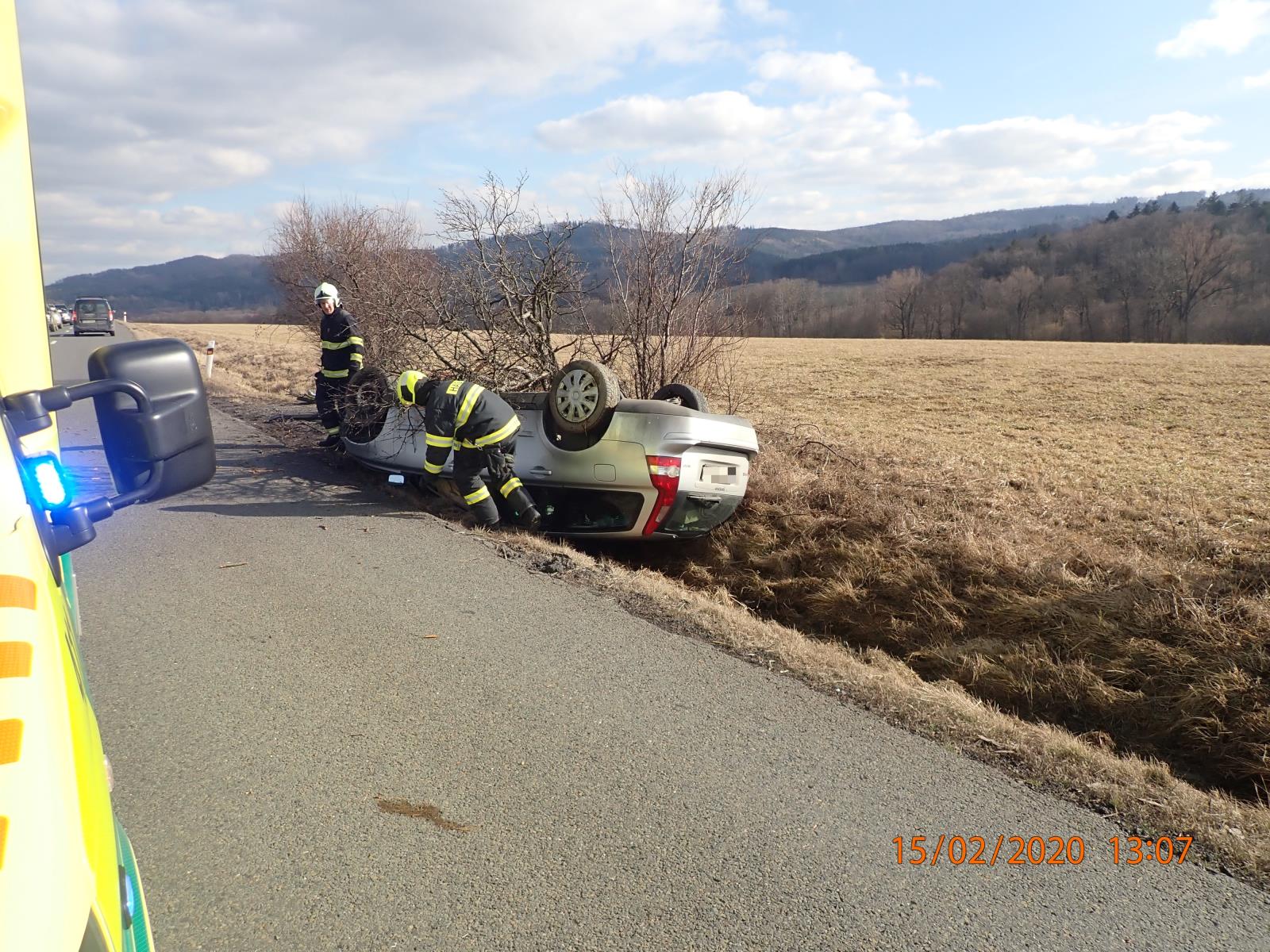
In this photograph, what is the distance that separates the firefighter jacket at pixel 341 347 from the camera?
9539 millimetres

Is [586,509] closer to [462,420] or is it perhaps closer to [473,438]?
[473,438]

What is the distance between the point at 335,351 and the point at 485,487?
3.61 metres

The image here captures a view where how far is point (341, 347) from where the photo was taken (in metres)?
9.59

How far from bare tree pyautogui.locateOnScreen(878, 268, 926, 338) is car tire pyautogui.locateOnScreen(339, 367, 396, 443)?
269 ft

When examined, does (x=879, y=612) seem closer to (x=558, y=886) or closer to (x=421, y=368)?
(x=558, y=886)

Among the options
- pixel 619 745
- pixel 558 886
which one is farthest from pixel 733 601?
pixel 558 886

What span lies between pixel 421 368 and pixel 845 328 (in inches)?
3161

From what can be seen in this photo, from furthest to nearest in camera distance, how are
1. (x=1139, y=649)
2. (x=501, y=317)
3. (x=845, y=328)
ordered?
(x=845, y=328), (x=501, y=317), (x=1139, y=649)

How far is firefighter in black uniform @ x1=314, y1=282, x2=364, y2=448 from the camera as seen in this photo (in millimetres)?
9523

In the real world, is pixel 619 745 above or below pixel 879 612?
above

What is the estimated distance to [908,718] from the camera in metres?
3.97

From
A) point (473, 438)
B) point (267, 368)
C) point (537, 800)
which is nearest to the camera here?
point (537, 800)

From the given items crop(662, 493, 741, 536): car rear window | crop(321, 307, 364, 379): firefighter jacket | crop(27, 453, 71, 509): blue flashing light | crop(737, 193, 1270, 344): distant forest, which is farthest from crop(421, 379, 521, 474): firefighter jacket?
crop(737, 193, 1270, 344): distant forest
